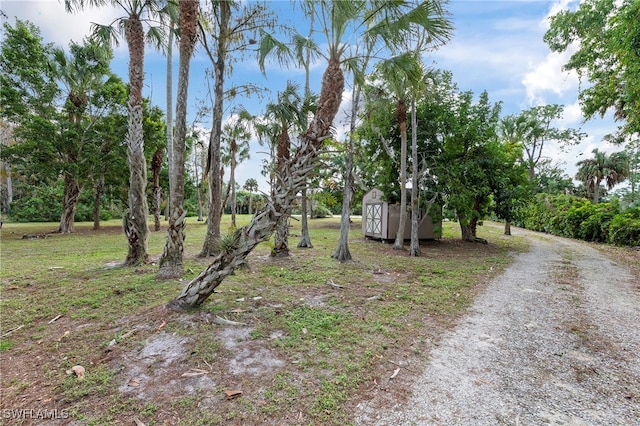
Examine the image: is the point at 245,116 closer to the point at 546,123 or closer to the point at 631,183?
the point at 546,123

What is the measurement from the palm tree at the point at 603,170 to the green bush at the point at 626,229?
1782cm

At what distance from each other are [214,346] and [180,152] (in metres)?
3.95

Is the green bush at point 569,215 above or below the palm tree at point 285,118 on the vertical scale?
below

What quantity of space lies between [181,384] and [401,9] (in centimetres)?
567

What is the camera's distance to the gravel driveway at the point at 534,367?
227 centimetres

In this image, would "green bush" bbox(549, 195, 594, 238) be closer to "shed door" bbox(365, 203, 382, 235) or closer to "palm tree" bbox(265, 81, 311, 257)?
"shed door" bbox(365, 203, 382, 235)

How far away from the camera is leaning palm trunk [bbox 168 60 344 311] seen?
3.67m

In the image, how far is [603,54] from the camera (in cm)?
926

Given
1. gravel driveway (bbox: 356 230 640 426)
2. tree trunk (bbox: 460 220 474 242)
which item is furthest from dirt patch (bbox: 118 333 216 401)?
tree trunk (bbox: 460 220 474 242)

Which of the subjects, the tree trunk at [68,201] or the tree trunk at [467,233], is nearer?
the tree trunk at [467,233]

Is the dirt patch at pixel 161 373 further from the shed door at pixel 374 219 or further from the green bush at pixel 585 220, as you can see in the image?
the green bush at pixel 585 220

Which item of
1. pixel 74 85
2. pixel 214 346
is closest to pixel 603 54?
pixel 214 346

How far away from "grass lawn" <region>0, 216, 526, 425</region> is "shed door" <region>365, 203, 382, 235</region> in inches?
321

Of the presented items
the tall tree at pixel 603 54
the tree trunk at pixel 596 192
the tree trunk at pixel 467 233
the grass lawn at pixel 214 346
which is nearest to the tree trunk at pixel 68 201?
the grass lawn at pixel 214 346
